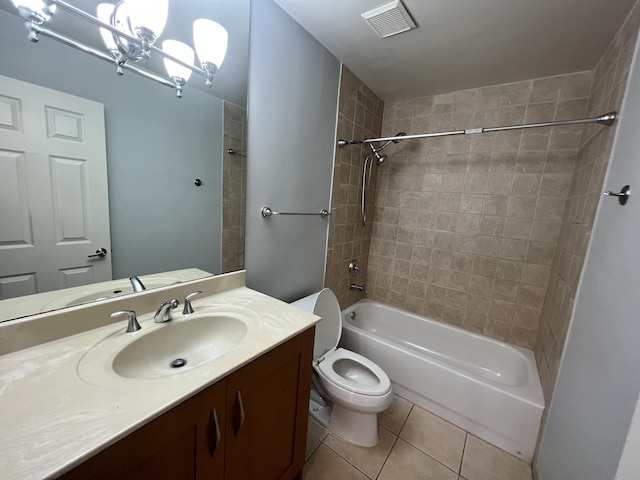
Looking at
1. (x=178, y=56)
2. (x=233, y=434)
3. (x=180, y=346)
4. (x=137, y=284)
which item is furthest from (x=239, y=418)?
(x=178, y=56)

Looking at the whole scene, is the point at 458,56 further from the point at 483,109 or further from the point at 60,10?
the point at 60,10

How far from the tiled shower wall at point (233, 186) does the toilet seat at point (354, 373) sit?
2.64ft

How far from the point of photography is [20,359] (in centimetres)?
71

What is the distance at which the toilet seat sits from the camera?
1361 millimetres

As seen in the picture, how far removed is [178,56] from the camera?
1043 millimetres

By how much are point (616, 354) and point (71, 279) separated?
1.80 meters

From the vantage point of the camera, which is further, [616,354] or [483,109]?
[483,109]

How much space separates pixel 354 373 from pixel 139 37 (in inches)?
78.9

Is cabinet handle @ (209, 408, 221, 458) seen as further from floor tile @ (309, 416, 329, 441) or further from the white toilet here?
floor tile @ (309, 416, 329, 441)

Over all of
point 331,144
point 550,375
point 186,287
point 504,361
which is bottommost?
point 504,361

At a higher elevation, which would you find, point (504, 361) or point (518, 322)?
point (518, 322)

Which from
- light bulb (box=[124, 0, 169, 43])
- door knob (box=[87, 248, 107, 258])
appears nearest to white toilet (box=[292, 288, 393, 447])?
door knob (box=[87, 248, 107, 258])

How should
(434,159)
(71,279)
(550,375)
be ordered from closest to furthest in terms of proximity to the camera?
(71,279) < (550,375) < (434,159)

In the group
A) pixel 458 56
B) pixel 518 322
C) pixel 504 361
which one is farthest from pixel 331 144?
pixel 504 361
